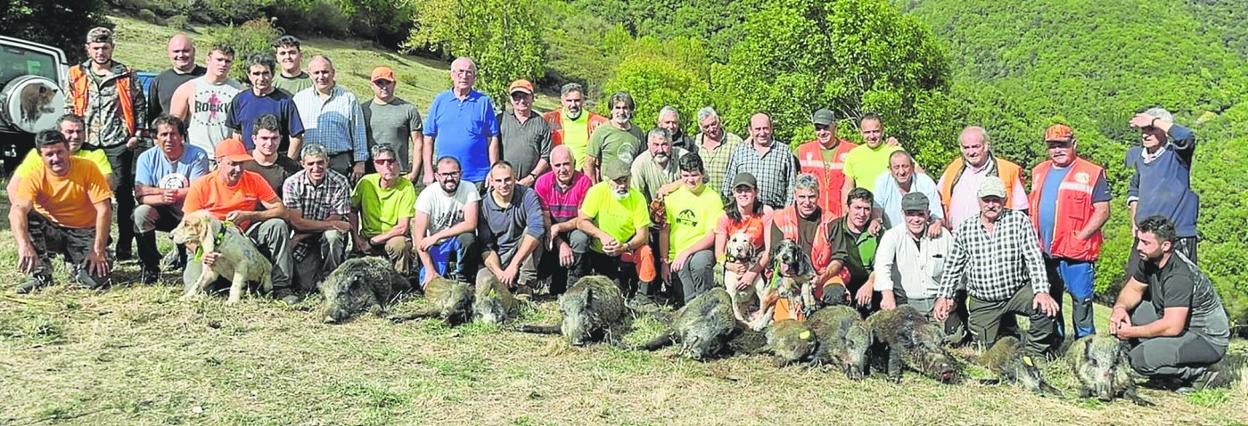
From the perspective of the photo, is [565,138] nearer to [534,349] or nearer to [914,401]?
[534,349]

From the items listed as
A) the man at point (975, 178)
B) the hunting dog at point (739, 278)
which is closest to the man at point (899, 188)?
the man at point (975, 178)

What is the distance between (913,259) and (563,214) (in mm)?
2923

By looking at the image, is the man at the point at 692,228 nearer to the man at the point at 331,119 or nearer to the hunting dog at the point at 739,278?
the hunting dog at the point at 739,278

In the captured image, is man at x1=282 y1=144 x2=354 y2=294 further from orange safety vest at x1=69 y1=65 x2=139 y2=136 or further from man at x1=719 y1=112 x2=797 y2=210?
man at x1=719 y1=112 x2=797 y2=210

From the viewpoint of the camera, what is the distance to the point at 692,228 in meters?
7.81

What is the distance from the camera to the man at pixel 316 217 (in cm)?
751

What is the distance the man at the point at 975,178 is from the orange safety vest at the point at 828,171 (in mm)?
996

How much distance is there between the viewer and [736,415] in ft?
17.0

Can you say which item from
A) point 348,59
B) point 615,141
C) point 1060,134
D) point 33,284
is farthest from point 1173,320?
point 348,59

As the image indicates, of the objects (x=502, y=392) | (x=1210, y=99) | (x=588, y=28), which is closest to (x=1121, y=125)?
(x=1210, y=99)

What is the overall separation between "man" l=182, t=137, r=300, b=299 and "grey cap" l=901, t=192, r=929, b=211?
4.69 metres

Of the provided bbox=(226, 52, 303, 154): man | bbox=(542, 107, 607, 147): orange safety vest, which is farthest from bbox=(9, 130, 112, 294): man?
bbox=(542, 107, 607, 147): orange safety vest

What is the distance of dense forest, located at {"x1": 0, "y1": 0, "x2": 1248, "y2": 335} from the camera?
1196 inches

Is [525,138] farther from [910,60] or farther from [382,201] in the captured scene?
[910,60]
